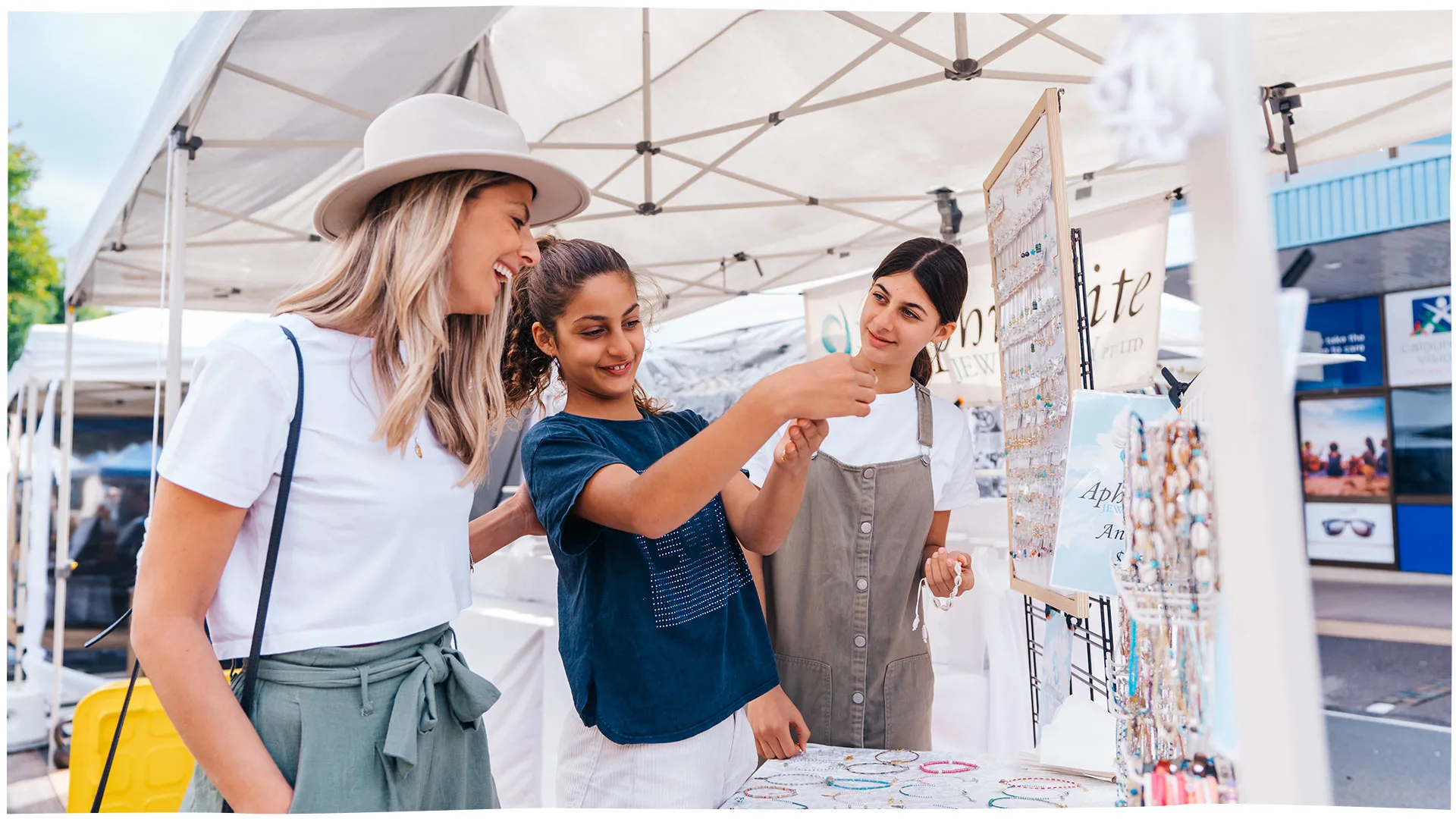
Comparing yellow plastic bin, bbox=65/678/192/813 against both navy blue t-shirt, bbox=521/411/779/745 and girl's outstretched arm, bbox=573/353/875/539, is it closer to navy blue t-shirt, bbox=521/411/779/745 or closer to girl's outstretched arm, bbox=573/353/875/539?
navy blue t-shirt, bbox=521/411/779/745

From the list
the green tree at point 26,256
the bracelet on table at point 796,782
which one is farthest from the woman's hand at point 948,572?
the green tree at point 26,256

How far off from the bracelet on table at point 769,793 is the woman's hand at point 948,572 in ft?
1.54

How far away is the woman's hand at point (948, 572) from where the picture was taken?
150cm

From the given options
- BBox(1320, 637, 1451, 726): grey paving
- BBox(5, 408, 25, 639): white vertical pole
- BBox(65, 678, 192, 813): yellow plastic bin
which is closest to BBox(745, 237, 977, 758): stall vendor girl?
BBox(65, 678, 192, 813): yellow plastic bin

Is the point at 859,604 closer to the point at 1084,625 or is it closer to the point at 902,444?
the point at 902,444

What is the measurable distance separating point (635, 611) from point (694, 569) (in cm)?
11

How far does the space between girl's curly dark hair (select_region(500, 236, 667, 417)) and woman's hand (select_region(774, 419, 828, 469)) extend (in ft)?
1.15

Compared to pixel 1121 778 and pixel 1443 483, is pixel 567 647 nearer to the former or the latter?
pixel 1121 778

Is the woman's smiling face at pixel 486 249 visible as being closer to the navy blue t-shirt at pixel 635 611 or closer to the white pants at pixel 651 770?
the navy blue t-shirt at pixel 635 611

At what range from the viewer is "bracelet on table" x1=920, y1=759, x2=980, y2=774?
4.08 ft

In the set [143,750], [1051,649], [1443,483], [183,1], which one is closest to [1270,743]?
[1051,649]

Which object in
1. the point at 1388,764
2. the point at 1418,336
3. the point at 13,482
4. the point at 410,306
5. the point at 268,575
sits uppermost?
the point at 1418,336

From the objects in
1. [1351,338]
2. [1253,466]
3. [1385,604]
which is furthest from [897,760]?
[1351,338]

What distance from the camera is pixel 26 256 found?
37.7ft
